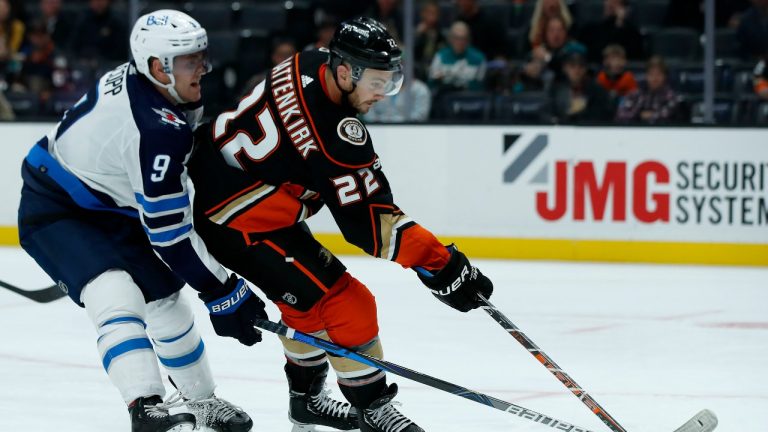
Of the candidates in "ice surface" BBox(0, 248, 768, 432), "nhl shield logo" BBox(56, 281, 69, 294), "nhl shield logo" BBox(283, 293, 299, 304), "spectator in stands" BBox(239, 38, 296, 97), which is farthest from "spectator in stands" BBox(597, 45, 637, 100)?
"nhl shield logo" BBox(56, 281, 69, 294)

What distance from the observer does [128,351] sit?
3.33m

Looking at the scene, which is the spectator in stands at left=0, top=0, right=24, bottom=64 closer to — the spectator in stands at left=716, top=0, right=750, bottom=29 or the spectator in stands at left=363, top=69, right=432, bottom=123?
the spectator in stands at left=363, top=69, right=432, bottom=123

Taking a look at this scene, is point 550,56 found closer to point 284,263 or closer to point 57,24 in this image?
point 57,24

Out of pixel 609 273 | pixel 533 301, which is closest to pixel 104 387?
pixel 533 301

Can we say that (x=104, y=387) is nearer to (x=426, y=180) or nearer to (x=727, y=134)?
(x=426, y=180)

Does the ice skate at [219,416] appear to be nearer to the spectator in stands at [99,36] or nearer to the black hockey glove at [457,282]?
the black hockey glove at [457,282]

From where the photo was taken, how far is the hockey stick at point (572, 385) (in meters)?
3.41

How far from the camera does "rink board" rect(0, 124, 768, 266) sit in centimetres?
724

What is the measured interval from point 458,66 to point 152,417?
497cm

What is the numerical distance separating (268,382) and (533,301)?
6.65 feet

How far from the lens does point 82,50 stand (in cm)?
888

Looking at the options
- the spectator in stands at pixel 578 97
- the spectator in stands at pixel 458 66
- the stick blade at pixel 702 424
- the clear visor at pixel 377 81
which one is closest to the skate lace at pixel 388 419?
the stick blade at pixel 702 424

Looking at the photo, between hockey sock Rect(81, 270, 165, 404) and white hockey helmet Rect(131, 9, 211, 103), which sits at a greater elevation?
white hockey helmet Rect(131, 9, 211, 103)

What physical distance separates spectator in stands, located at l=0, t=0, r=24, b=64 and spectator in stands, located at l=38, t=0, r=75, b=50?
188mm
